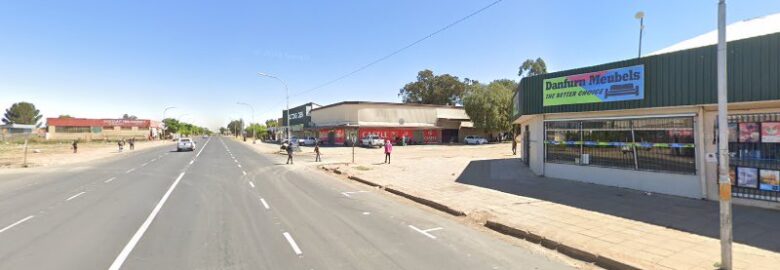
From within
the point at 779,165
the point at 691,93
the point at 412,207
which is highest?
the point at 691,93

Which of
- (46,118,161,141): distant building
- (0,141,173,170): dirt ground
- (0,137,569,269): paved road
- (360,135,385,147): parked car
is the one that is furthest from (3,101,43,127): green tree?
(0,137,569,269): paved road

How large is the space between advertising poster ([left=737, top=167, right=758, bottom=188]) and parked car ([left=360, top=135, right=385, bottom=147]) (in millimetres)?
40354

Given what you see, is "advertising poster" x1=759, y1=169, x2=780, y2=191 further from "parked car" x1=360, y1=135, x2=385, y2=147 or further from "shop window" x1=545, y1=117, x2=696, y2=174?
"parked car" x1=360, y1=135, x2=385, y2=147

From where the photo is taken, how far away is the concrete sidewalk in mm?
6215

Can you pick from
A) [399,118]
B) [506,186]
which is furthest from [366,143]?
[506,186]

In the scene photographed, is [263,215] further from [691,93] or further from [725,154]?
[691,93]

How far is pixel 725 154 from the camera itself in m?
5.55

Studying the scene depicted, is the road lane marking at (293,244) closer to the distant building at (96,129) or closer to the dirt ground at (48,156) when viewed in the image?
the dirt ground at (48,156)

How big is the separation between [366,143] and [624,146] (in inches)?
1524

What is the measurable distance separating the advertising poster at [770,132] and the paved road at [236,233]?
7.42m

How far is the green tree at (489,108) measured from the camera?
55.9m

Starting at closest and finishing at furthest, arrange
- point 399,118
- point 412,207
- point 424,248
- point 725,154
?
point 725,154 → point 424,248 → point 412,207 → point 399,118

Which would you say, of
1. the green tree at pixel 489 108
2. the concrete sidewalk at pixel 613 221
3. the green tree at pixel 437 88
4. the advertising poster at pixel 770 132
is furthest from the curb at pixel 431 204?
the green tree at pixel 437 88

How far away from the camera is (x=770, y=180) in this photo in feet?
31.1
